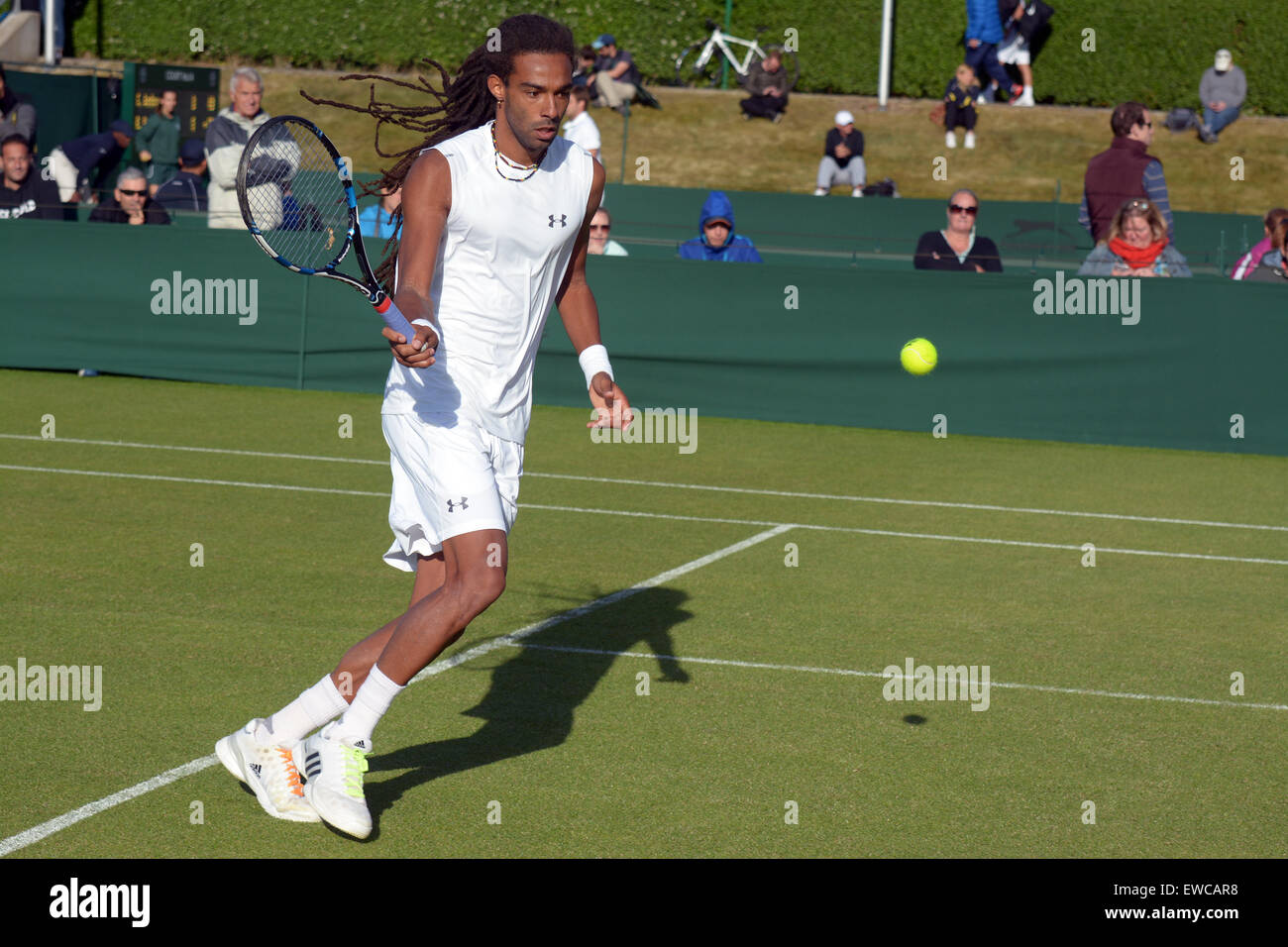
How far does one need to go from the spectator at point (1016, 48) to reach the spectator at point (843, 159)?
671 cm

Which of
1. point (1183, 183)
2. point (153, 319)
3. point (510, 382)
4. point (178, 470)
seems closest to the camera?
point (510, 382)

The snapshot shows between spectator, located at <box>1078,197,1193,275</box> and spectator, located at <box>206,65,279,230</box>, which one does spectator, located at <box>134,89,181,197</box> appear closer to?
spectator, located at <box>206,65,279,230</box>

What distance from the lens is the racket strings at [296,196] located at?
5.04 metres

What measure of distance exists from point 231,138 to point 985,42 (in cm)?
2016

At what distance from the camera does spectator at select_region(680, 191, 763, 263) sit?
48.6 ft

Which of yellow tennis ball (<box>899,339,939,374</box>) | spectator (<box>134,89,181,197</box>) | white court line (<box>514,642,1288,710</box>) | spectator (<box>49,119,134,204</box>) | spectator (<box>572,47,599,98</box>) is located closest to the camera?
A: white court line (<box>514,642,1288,710</box>)

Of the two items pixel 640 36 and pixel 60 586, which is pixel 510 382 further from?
pixel 640 36

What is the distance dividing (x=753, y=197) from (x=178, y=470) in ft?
48.2

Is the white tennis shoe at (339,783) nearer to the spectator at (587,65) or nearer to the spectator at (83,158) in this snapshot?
the spectator at (83,158)

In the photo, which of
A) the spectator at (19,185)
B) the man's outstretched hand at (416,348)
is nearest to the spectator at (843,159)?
the spectator at (19,185)

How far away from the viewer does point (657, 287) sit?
14633 mm

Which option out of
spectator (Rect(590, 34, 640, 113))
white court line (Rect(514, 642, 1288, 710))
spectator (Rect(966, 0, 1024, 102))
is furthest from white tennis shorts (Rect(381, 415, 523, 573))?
spectator (Rect(966, 0, 1024, 102))

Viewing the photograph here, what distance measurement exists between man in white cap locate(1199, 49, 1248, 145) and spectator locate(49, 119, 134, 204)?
19.9 metres

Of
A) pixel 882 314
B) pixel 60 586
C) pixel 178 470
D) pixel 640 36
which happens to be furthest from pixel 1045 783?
A: pixel 640 36
